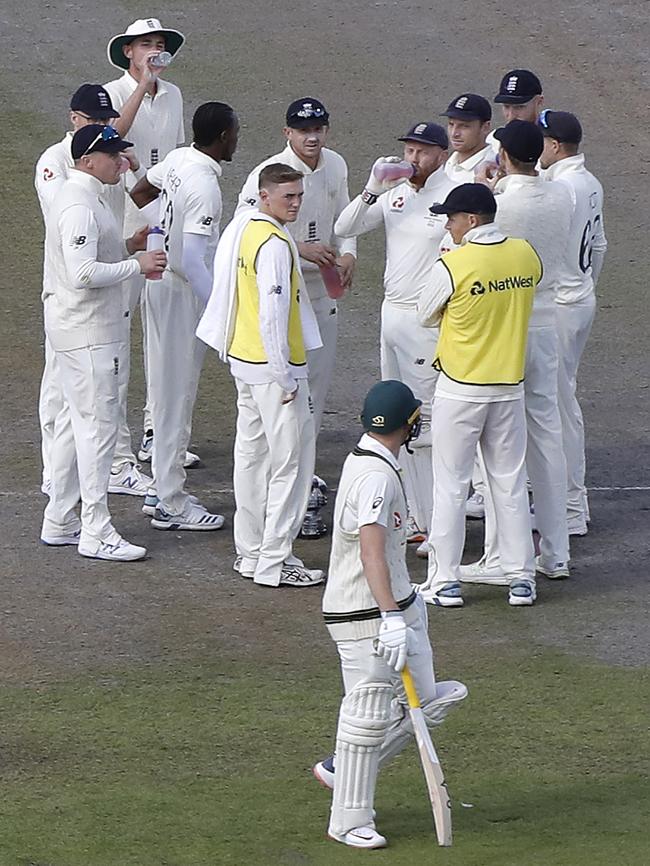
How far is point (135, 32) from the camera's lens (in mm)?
11656

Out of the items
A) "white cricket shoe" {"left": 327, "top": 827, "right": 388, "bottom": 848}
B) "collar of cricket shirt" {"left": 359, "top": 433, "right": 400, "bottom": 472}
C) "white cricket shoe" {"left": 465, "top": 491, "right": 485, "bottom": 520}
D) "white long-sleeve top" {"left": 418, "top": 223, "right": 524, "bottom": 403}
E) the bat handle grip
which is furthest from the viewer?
"white cricket shoe" {"left": 465, "top": 491, "right": 485, "bottom": 520}

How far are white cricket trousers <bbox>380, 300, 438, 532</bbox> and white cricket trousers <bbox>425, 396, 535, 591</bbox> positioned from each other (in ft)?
2.57

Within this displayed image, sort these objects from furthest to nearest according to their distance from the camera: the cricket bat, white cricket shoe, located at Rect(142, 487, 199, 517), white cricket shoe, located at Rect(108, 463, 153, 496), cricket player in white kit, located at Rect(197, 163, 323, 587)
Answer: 1. white cricket shoe, located at Rect(108, 463, 153, 496)
2. white cricket shoe, located at Rect(142, 487, 199, 517)
3. cricket player in white kit, located at Rect(197, 163, 323, 587)
4. the cricket bat

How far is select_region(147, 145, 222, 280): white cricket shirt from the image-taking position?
32.8 ft

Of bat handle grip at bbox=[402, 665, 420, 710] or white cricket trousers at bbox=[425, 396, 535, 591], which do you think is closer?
bat handle grip at bbox=[402, 665, 420, 710]

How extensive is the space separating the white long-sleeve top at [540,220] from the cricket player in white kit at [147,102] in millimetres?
2929


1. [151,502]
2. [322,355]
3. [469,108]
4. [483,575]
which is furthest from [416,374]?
[151,502]

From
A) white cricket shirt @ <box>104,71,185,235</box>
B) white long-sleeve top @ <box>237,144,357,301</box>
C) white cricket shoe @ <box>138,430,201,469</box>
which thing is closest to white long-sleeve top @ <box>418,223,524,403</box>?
white long-sleeve top @ <box>237,144,357,301</box>

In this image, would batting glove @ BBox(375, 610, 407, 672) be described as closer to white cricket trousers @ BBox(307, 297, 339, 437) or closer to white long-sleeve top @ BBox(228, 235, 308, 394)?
white long-sleeve top @ BBox(228, 235, 308, 394)

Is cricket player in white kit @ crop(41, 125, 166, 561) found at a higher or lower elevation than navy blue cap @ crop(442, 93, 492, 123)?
lower

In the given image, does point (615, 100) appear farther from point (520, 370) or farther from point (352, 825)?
point (352, 825)

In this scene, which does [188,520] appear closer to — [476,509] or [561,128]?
[476,509]

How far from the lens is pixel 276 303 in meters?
9.14

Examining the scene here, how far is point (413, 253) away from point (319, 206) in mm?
825
